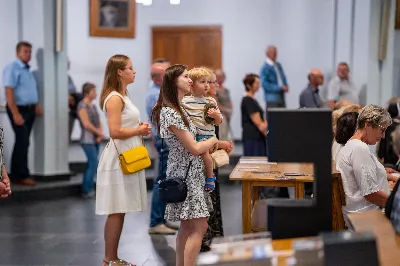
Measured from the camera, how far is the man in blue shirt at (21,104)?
9.09m

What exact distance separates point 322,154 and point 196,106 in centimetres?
229

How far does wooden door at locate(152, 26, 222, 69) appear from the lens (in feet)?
44.2

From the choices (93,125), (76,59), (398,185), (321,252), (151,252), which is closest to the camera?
(321,252)

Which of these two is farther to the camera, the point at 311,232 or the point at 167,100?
the point at 167,100

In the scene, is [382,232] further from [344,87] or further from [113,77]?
[344,87]

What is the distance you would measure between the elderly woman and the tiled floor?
1821mm

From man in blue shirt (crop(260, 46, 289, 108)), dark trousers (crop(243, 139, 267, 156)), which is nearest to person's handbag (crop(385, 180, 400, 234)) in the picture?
dark trousers (crop(243, 139, 267, 156))

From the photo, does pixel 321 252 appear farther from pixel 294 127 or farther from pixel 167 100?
pixel 167 100

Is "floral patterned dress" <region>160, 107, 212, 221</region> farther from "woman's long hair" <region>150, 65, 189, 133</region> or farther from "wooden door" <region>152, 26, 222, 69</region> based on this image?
"wooden door" <region>152, 26, 222, 69</region>

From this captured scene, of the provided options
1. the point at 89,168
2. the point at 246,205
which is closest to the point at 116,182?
the point at 246,205

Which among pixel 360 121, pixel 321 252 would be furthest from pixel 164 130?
pixel 321 252

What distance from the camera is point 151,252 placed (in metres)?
6.25

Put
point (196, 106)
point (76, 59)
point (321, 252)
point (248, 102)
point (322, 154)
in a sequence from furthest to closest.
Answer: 1. point (76, 59)
2. point (248, 102)
3. point (196, 106)
4. point (322, 154)
5. point (321, 252)

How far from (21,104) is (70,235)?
2710 millimetres
